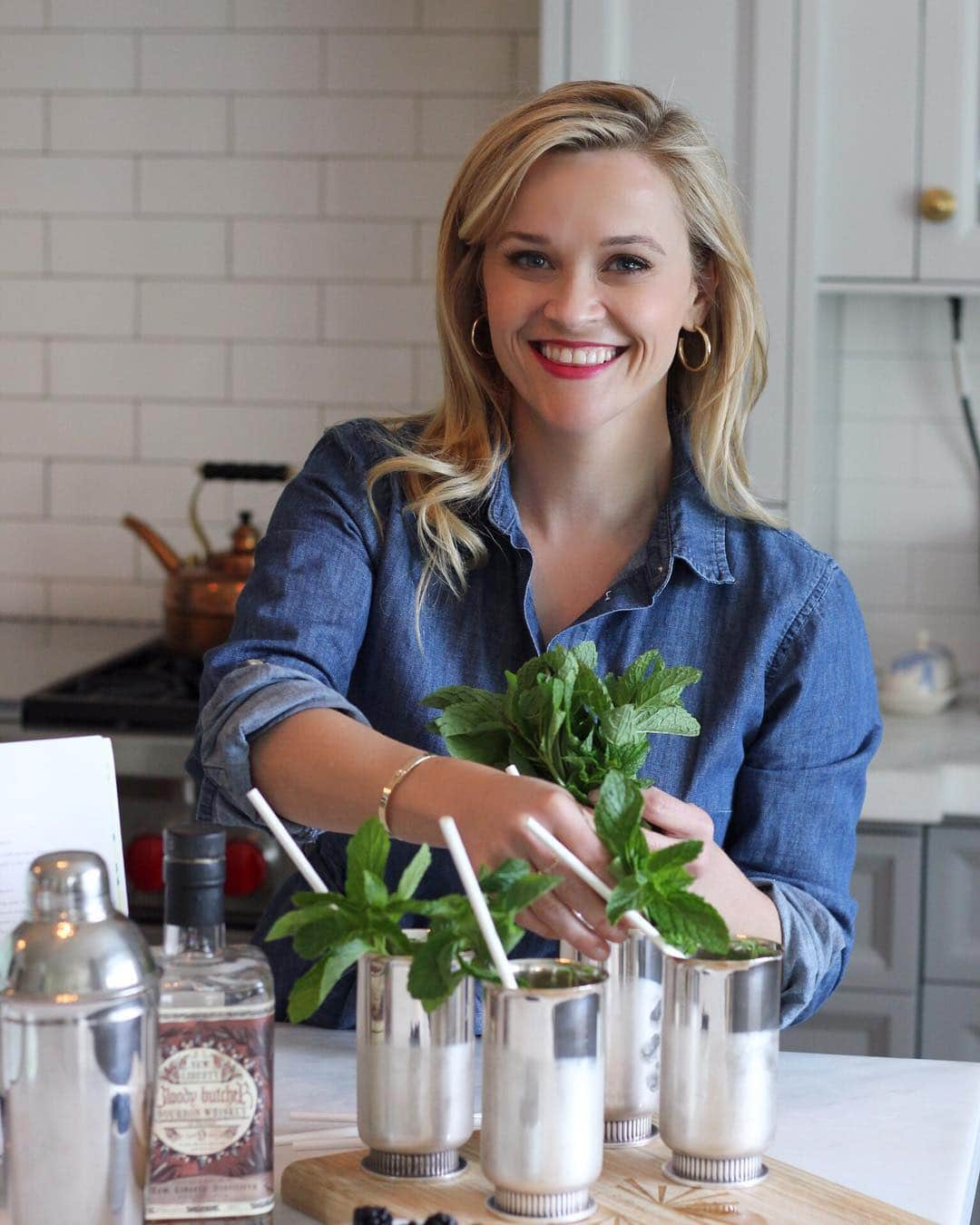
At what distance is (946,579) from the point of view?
3.16 metres

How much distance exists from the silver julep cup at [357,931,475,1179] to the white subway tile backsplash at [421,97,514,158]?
2395 millimetres

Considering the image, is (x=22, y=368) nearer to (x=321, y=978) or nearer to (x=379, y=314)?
(x=379, y=314)

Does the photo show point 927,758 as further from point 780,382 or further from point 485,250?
point 485,250

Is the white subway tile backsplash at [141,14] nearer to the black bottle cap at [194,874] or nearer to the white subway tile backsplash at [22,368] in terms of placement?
the white subway tile backsplash at [22,368]

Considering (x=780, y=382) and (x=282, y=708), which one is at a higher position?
(x=780, y=382)

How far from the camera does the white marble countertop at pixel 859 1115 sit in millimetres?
1126

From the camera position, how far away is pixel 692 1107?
104 centimetres

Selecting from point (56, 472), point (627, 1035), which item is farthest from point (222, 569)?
point (627, 1035)

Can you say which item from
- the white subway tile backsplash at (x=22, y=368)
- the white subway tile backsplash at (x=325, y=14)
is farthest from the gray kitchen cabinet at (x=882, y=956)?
the white subway tile backsplash at (x=22, y=368)

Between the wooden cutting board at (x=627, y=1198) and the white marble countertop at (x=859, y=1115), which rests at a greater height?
the wooden cutting board at (x=627, y=1198)

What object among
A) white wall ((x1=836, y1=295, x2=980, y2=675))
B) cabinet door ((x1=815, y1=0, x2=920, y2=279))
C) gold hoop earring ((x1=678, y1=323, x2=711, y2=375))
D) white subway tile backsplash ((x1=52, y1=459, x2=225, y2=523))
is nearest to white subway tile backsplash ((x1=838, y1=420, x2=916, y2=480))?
white wall ((x1=836, y1=295, x2=980, y2=675))

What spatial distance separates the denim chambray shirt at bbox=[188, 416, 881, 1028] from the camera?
5.23 feet

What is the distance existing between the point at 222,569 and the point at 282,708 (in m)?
1.38

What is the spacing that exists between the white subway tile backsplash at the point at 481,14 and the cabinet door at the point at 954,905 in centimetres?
168
